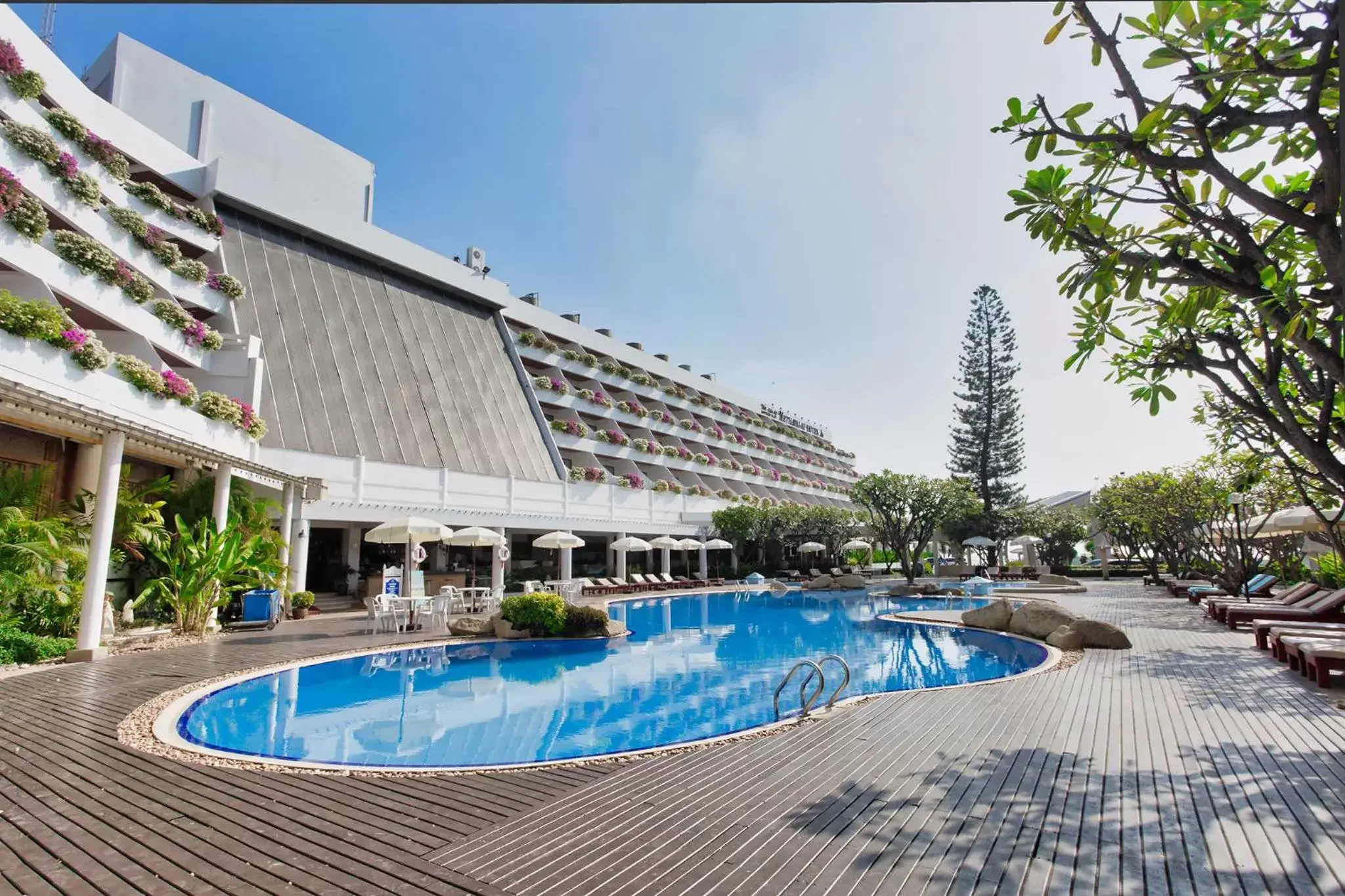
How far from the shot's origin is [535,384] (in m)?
28.3

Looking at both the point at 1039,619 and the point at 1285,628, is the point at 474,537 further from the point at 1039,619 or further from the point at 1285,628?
the point at 1285,628

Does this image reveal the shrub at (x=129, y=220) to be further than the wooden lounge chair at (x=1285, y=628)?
Yes

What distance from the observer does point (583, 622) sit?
45.4 ft

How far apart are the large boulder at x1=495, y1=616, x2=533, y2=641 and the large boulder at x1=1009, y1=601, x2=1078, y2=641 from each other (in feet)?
29.7

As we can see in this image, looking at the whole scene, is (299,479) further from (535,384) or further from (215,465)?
(535,384)

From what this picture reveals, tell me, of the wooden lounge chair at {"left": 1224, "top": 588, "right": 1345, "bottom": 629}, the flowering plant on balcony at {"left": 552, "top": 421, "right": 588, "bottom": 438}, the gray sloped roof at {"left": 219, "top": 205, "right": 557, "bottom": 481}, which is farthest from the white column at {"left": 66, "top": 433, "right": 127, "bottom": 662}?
the flowering plant on balcony at {"left": 552, "top": 421, "right": 588, "bottom": 438}

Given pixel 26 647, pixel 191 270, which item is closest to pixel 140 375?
pixel 26 647

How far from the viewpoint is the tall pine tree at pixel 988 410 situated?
135 ft

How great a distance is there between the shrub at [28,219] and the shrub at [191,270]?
20.7ft

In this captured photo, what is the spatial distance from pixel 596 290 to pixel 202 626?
16998 millimetres

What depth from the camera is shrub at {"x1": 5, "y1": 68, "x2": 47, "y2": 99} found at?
1296 cm

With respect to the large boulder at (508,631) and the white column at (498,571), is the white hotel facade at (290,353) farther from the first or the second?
the large boulder at (508,631)

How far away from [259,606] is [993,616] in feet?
46.6

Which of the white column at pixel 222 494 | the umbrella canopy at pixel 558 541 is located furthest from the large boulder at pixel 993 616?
the white column at pixel 222 494
